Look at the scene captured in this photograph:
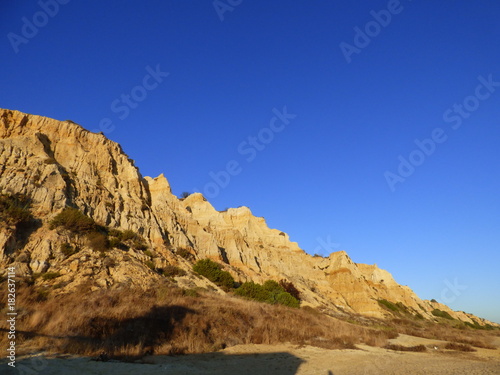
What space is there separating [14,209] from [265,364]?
2101 centimetres

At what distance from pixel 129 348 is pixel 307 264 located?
1931 inches

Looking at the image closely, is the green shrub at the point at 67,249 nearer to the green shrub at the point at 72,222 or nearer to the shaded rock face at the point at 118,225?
the shaded rock face at the point at 118,225

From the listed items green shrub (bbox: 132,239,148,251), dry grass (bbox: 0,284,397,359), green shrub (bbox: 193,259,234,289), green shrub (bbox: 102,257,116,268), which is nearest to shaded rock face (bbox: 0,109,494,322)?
green shrub (bbox: 102,257,116,268)

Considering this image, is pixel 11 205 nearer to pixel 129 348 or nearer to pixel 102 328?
pixel 102 328

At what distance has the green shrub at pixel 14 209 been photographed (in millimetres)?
21188

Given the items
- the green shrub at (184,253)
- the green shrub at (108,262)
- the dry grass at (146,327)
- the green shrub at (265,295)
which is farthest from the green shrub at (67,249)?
the green shrub at (265,295)

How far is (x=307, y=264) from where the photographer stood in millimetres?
56250

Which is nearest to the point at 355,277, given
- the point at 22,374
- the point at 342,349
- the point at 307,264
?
the point at 307,264

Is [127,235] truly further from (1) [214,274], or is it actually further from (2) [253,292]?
(2) [253,292]

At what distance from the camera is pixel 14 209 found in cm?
2175

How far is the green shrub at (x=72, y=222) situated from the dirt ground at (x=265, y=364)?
17.6 m

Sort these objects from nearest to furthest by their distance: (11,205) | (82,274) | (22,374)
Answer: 1. (22,374)
2. (82,274)
3. (11,205)

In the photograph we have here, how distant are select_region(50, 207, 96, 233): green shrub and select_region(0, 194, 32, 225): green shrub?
5.96ft

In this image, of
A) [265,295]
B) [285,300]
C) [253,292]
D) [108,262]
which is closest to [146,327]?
[108,262]
